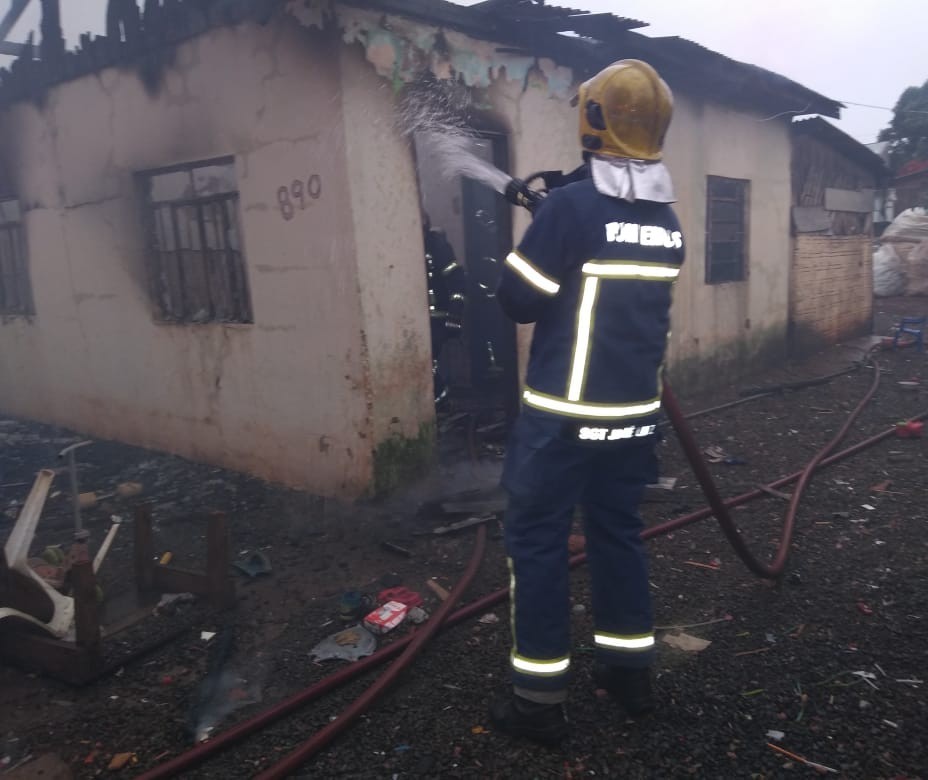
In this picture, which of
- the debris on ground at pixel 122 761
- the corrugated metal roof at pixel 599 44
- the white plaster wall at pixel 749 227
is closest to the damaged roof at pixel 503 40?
the corrugated metal roof at pixel 599 44

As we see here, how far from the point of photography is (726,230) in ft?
29.1

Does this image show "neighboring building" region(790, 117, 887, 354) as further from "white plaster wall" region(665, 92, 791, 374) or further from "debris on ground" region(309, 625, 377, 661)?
"debris on ground" region(309, 625, 377, 661)

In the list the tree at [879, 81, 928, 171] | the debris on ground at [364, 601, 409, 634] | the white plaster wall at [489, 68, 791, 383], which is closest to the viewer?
the debris on ground at [364, 601, 409, 634]

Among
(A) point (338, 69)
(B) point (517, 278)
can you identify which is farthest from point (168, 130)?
(B) point (517, 278)

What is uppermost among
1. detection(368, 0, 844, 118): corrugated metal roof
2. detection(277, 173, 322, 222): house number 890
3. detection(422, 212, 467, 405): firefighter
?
detection(368, 0, 844, 118): corrugated metal roof

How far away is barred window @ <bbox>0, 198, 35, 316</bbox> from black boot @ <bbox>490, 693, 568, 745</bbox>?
7523 millimetres

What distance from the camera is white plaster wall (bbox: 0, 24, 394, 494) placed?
4.82 metres

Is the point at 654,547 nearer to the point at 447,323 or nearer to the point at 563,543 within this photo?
the point at 563,543

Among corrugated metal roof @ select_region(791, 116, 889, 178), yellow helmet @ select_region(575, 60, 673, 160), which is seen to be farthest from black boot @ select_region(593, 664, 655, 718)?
corrugated metal roof @ select_region(791, 116, 889, 178)

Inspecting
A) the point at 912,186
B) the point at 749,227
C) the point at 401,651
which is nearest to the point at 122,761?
the point at 401,651

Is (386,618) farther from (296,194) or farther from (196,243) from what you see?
(196,243)

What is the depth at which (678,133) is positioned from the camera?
7855mm

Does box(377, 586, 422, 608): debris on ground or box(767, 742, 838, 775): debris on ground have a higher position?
box(767, 742, 838, 775): debris on ground

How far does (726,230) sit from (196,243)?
627 centimetres
